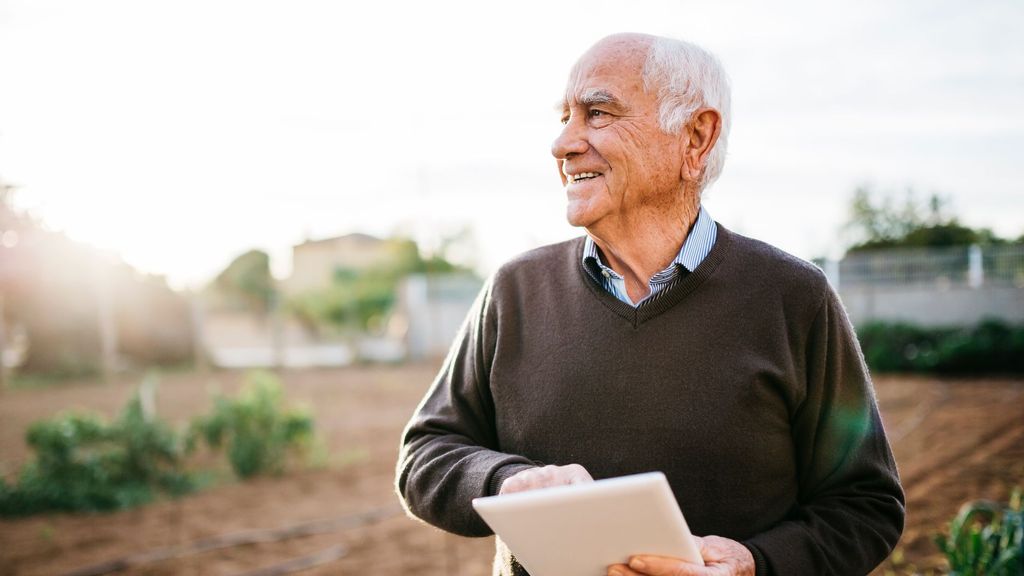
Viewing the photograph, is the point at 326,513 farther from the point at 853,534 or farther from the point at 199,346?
the point at 199,346

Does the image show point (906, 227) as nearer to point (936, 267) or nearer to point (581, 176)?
point (936, 267)

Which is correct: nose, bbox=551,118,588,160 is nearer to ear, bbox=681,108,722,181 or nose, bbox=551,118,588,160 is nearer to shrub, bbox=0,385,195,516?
ear, bbox=681,108,722,181

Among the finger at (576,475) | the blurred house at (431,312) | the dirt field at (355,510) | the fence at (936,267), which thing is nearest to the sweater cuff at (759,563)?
the finger at (576,475)

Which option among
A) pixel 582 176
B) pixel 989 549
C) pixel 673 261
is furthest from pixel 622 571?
pixel 989 549

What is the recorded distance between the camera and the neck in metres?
1.60

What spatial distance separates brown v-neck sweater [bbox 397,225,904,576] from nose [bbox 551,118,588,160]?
0.94ft

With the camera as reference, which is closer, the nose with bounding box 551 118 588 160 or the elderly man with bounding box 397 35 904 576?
the elderly man with bounding box 397 35 904 576

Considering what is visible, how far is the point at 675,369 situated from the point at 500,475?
0.38 meters

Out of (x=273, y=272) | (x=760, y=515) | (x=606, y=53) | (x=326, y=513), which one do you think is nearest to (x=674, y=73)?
(x=606, y=53)

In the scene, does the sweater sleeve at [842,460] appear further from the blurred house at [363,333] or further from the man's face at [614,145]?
the blurred house at [363,333]

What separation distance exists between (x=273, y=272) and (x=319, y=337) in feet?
12.7

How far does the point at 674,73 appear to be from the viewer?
4.99 ft

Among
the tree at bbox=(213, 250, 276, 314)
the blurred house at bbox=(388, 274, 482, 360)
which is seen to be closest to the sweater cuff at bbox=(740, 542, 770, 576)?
the blurred house at bbox=(388, 274, 482, 360)

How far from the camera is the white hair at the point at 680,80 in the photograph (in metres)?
1.51
